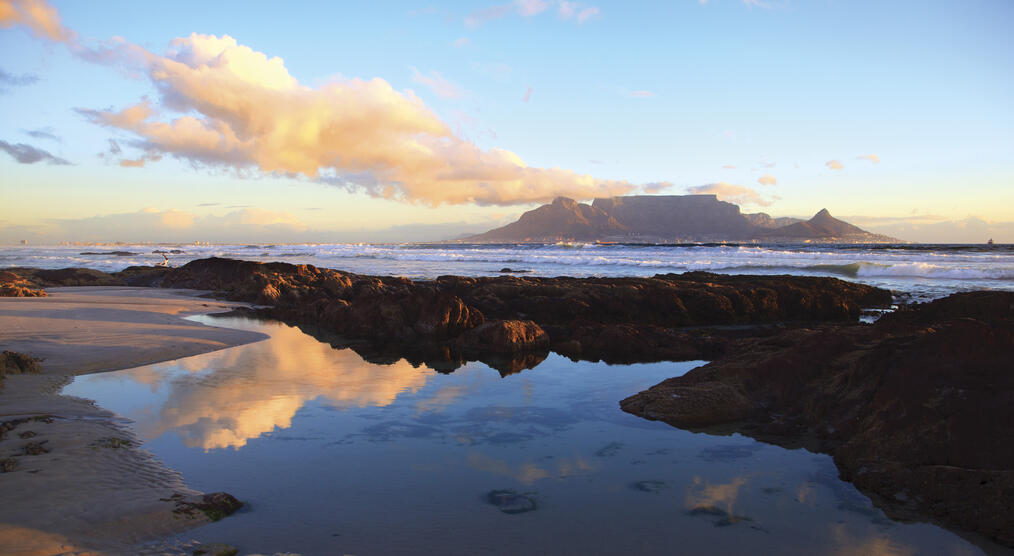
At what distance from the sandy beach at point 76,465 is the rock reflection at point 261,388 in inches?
20.6

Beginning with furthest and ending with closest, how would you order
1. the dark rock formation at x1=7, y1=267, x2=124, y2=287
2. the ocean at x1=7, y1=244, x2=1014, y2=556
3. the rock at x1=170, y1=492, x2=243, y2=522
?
the dark rock formation at x1=7, y1=267, x2=124, y2=287
the rock at x1=170, y1=492, x2=243, y2=522
the ocean at x1=7, y1=244, x2=1014, y2=556

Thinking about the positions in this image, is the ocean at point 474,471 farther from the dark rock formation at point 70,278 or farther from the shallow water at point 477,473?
the dark rock formation at point 70,278

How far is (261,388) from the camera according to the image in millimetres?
6852

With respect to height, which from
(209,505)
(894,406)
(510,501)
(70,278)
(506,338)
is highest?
(70,278)

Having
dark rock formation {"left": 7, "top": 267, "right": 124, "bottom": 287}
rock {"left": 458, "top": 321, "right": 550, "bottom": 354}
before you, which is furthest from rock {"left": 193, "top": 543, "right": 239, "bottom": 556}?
dark rock formation {"left": 7, "top": 267, "right": 124, "bottom": 287}

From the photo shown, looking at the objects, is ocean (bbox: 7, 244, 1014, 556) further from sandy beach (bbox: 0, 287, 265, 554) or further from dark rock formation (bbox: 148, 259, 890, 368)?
dark rock formation (bbox: 148, 259, 890, 368)

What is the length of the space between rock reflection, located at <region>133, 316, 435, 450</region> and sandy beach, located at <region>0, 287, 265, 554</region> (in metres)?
0.52

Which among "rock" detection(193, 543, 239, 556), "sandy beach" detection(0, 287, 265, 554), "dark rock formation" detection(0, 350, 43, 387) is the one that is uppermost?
"dark rock formation" detection(0, 350, 43, 387)

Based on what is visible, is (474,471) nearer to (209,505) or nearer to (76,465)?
(209,505)

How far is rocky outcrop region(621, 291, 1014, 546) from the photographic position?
381 cm

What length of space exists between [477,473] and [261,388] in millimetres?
3771

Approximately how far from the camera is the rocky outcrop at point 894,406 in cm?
381

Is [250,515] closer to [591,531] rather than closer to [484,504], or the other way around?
[484,504]

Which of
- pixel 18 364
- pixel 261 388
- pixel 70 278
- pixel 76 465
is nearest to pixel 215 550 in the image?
pixel 76 465
